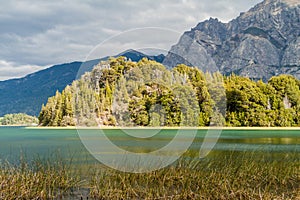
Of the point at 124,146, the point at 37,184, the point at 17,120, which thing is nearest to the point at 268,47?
the point at 17,120

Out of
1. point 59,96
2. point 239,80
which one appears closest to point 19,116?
point 59,96

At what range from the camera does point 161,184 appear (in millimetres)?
9742

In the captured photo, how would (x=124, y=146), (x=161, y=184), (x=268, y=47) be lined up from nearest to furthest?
(x=161, y=184)
(x=124, y=146)
(x=268, y=47)

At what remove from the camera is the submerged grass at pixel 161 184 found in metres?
8.38

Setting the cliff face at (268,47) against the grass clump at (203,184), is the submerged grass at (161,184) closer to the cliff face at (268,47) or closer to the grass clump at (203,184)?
the grass clump at (203,184)

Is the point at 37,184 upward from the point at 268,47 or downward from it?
downward

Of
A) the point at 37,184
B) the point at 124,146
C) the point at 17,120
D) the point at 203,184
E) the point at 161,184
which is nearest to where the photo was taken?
the point at 37,184

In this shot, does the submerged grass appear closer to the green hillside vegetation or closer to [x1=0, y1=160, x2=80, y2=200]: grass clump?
[x1=0, y1=160, x2=80, y2=200]: grass clump

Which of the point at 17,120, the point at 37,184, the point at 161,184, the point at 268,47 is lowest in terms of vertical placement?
the point at 161,184

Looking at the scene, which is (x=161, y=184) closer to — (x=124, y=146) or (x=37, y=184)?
(x=37, y=184)

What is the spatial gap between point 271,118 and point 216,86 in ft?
49.3

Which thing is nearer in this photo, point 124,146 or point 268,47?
point 124,146

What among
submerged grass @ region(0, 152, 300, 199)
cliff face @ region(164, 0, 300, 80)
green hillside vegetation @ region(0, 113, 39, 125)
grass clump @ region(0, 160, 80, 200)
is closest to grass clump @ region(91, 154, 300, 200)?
submerged grass @ region(0, 152, 300, 199)

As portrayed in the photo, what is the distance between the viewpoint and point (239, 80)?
67125mm
